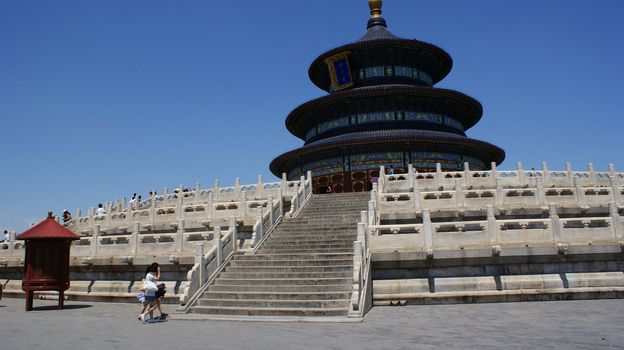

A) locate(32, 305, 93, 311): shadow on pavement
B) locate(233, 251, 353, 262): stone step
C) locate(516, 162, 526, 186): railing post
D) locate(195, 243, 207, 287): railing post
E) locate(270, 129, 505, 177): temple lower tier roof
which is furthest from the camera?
locate(270, 129, 505, 177): temple lower tier roof

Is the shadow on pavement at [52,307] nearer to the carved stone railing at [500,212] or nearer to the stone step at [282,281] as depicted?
the stone step at [282,281]

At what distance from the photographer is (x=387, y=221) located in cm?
1814

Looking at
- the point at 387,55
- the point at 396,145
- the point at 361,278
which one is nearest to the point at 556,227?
the point at 361,278

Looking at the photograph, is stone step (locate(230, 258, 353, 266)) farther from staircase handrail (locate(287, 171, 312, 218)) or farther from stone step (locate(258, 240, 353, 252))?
staircase handrail (locate(287, 171, 312, 218))

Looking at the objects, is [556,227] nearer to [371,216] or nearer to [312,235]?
[371,216]

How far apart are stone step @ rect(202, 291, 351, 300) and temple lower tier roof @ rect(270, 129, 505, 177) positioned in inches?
841

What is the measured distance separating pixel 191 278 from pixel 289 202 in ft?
30.6

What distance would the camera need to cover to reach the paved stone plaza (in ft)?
27.3

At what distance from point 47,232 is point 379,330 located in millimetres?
11629

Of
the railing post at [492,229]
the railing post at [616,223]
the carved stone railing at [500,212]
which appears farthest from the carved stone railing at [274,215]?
the railing post at [616,223]

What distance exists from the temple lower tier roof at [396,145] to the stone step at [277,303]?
2170 centimetres

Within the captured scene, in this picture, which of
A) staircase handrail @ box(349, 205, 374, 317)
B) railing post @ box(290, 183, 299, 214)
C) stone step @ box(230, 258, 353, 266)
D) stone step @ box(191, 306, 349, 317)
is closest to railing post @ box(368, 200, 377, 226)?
staircase handrail @ box(349, 205, 374, 317)

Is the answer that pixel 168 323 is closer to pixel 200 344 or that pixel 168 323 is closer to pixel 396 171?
pixel 200 344

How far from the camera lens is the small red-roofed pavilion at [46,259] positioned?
595 inches
